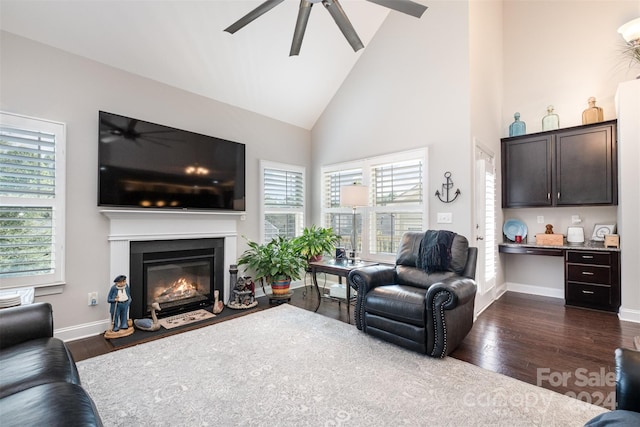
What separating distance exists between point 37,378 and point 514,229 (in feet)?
17.9

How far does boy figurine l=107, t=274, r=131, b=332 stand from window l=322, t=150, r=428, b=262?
2.97 m

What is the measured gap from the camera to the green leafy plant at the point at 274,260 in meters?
3.96

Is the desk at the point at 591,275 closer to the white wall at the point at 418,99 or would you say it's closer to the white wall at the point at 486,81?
the white wall at the point at 486,81

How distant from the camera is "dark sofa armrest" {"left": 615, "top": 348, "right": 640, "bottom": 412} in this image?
1.03m

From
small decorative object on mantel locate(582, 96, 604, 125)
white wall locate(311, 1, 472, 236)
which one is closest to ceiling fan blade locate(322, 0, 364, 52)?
white wall locate(311, 1, 472, 236)

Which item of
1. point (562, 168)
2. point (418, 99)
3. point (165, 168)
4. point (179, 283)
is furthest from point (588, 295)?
point (165, 168)

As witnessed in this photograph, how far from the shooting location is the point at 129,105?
3211 millimetres

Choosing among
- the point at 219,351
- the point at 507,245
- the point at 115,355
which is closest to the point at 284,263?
the point at 219,351

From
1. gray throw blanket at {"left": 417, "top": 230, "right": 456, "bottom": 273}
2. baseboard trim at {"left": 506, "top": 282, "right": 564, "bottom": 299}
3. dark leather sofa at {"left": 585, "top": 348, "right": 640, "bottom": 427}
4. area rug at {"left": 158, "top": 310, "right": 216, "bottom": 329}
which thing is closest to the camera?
dark leather sofa at {"left": 585, "top": 348, "right": 640, "bottom": 427}

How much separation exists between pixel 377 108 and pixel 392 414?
378 cm

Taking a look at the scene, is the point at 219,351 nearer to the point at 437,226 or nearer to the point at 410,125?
the point at 437,226

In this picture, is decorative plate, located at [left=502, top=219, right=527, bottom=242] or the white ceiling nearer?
the white ceiling

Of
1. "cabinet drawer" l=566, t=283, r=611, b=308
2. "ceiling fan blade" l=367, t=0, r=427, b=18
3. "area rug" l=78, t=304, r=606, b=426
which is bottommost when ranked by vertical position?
"area rug" l=78, t=304, r=606, b=426

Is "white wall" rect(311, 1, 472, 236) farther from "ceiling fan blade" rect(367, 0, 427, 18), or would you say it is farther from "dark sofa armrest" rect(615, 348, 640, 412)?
"dark sofa armrest" rect(615, 348, 640, 412)
